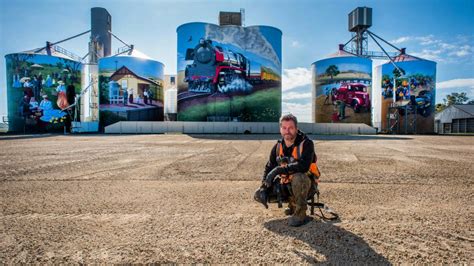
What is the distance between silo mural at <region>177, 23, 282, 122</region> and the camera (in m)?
39.5

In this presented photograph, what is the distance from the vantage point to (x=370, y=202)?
4.34 metres

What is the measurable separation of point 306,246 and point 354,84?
46833 millimetres

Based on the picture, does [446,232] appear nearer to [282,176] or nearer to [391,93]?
[282,176]

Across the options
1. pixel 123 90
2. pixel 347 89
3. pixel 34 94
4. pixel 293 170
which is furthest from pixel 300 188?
pixel 34 94

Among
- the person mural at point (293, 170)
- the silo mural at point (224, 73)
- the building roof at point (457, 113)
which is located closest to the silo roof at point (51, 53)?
the silo mural at point (224, 73)

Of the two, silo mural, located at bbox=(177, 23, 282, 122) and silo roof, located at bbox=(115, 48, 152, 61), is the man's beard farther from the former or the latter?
silo roof, located at bbox=(115, 48, 152, 61)

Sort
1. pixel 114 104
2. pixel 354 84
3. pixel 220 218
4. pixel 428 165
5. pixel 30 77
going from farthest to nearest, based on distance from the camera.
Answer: pixel 354 84
pixel 114 104
pixel 30 77
pixel 428 165
pixel 220 218

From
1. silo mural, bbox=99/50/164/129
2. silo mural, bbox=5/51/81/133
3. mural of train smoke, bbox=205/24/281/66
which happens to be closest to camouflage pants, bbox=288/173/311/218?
mural of train smoke, bbox=205/24/281/66

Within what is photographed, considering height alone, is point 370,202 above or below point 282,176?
below

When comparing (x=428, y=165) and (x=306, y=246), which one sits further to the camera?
(x=428, y=165)

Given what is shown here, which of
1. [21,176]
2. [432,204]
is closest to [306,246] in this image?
[432,204]

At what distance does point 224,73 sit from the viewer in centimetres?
3959

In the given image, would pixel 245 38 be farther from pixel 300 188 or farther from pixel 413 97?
pixel 300 188

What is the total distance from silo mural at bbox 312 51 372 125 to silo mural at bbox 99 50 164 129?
30.2m
